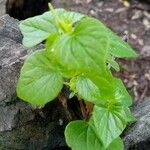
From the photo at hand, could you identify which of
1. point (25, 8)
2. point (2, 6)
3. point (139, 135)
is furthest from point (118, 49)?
point (25, 8)

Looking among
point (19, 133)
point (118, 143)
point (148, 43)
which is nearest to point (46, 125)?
point (19, 133)

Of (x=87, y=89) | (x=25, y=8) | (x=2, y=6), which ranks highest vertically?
(x=87, y=89)

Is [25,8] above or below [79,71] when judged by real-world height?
below

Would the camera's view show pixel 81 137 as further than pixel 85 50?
Yes

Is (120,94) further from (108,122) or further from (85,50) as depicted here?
(85,50)

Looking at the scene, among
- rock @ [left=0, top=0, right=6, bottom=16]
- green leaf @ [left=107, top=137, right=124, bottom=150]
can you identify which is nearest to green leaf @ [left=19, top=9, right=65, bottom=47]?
green leaf @ [left=107, top=137, right=124, bottom=150]

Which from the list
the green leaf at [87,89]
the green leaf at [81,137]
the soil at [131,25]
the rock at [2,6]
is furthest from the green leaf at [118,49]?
the soil at [131,25]

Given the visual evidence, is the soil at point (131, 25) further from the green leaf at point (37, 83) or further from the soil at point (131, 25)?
the green leaf at point (37, 83)

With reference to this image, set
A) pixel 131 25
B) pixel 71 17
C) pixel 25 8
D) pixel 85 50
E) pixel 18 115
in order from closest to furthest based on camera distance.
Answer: pixel 85 50 → pixel 71 17 → pixel 18 115 → pixel 25 8 → pixel 131 25
